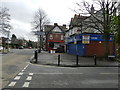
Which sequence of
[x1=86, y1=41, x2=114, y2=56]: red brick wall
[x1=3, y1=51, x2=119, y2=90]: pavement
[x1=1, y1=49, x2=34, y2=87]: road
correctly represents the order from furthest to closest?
[x1=86, y1=41, x2=114, y2=56]: red brick wall → [x1=1, y1=49, x2=34, y2=87]: road → [x1=3, y1=51, x2=119, y2=90]: pavement

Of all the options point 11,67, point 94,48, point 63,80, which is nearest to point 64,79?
point 63,80

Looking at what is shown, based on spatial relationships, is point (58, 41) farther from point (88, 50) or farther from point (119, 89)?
point (119, 89)

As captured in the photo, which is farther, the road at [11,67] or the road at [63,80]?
the road at [11,67]

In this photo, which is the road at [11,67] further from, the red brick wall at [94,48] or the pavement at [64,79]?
the red brick wall at [94,48]

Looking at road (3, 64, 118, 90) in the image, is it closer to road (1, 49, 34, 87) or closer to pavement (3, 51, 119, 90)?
pavement (3, 51, 119, 90)

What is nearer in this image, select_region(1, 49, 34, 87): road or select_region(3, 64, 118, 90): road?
select_region(3, 64, 118, 90): road

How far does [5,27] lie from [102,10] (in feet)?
81.4

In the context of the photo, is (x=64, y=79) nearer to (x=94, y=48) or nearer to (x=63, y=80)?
(x=63, y=80)

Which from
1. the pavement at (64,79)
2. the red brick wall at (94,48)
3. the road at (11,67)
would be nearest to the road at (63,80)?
the pavement at (64,79)

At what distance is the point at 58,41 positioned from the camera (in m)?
59.5

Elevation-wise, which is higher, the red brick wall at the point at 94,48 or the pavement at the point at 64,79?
the red brick wall at the point at 94,48

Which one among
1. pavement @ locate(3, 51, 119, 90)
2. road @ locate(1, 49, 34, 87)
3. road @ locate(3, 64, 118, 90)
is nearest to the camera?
pavement @ locate(3, 51, 119, 90)

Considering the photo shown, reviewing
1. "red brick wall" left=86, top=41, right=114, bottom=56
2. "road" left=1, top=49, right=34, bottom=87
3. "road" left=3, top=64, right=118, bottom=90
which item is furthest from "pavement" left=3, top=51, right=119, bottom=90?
"red brick wall" left=86, top=41, right=114, bottom=56

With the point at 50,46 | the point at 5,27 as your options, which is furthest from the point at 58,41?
the point at 5,27
